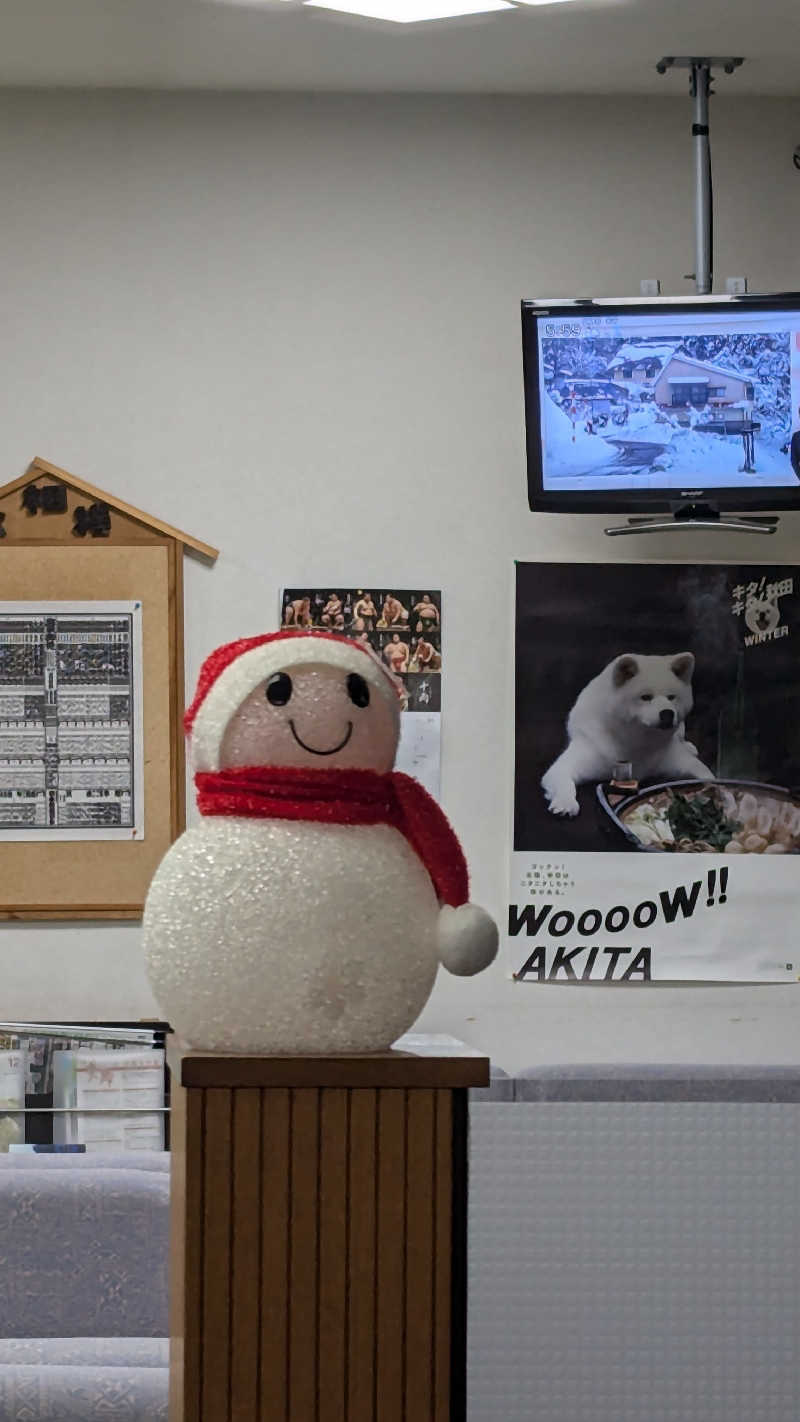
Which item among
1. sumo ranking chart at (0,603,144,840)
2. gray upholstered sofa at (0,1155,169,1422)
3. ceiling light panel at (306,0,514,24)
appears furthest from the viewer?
sumo ranking chart at (0,603,144,840)

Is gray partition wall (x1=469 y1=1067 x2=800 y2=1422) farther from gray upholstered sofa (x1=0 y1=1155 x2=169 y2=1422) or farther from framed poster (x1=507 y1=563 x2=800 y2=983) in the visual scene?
framed poster (x1=507 y1=563 x2=800 y2=983)

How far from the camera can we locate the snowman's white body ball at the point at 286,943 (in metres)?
1.10

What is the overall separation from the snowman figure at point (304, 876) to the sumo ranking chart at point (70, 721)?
2.26 meters

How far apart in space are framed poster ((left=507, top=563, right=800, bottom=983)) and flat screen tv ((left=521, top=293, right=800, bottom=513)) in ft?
1.17

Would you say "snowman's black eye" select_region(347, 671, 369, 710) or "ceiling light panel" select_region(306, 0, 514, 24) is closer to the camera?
"snowman's black eye" select_region(347, 671, 369, 710)

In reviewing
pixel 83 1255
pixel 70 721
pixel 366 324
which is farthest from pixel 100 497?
pixel 83 1255

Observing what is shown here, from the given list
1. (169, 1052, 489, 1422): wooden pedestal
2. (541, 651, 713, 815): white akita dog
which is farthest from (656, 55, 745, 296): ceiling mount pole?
(169, 1052, 489, 1422): wooden pedestal

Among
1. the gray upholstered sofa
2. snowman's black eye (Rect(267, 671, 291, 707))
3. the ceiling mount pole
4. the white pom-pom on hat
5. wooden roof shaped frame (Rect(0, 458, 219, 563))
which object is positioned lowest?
the gray upholstered sofa

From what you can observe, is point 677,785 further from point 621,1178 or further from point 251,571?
point 621,1178

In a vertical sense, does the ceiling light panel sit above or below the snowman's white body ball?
above

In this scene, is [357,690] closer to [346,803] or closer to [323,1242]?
[346,803]

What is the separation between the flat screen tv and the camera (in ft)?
10.4

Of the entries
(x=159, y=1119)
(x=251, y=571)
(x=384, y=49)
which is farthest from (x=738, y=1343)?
→ (x=384, y=49)

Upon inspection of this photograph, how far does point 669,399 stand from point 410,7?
0.87 meters
